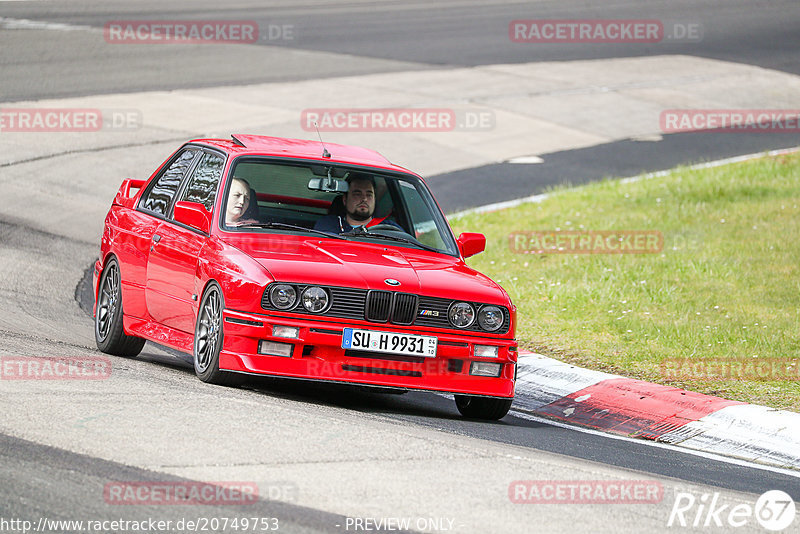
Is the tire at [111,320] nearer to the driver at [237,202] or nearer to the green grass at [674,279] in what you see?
the driver at [237,202]

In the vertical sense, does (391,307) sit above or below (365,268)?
below

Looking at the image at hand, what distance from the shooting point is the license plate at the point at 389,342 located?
757 cm

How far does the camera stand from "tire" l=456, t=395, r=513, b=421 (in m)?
8.20

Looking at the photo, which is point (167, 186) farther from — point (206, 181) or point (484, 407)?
point (484, 407)

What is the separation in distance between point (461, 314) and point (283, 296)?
1.10 meters

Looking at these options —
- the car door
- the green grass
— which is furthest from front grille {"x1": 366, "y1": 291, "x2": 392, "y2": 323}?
the green grass

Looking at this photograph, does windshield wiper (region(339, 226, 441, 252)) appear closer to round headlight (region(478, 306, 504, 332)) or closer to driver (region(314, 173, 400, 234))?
driver (region(314, 173, 400, 234))

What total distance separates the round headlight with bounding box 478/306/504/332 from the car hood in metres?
0.05

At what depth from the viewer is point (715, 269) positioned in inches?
511

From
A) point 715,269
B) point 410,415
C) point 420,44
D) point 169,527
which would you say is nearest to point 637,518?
point 169,527

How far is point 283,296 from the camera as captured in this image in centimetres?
754

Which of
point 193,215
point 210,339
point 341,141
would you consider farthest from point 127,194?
point 341,141

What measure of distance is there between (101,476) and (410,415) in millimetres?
2864

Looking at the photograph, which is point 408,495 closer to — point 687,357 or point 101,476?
point 101,476
